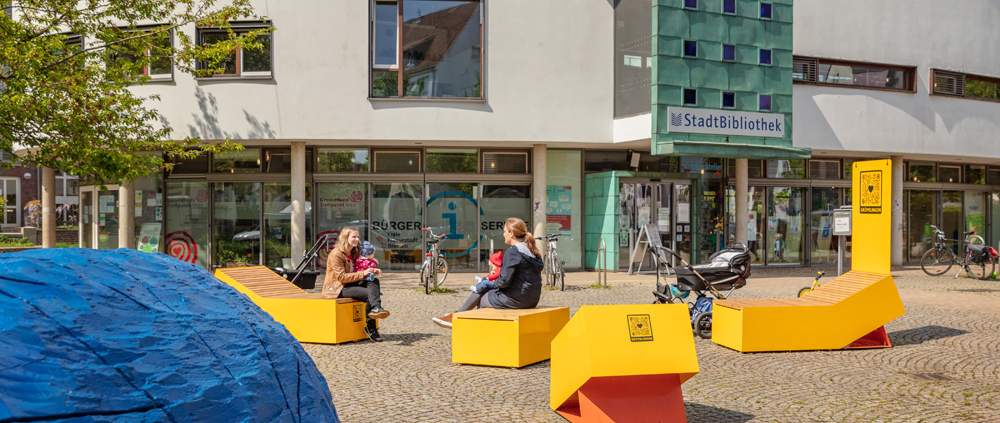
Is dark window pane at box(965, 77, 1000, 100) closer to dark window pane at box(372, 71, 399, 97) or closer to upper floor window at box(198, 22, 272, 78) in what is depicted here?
dark window pane at box(372, 71, 399, 97)

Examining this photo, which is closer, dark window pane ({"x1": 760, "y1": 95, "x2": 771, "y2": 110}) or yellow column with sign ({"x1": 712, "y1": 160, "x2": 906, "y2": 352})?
yellow column with sign ({"x1": 712, "y1": 160, "x2": 906, "y2": 352})

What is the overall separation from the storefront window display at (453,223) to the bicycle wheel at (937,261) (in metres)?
10.3

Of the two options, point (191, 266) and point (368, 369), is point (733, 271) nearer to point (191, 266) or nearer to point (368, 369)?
point (368, 369)

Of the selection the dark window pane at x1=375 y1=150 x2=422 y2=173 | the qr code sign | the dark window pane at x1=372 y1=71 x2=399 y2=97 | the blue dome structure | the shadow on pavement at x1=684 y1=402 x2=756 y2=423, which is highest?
the dark window pane at x1=372 y1=71 x2=399 y2=97

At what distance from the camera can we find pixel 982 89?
1902 centimetres

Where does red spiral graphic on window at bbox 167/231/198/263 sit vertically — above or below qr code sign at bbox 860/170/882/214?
below

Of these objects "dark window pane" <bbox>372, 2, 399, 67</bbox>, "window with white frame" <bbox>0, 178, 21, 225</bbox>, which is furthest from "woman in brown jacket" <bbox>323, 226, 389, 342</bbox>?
"window with white frame" <bbox>0, 178, 21, 225</bbox>

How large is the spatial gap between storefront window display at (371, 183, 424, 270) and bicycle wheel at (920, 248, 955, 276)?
1155cm

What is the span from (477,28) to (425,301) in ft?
22.7

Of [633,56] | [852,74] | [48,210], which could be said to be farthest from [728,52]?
[48,210]

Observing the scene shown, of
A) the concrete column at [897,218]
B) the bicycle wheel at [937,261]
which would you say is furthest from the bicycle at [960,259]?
the concrete column at [897,218]

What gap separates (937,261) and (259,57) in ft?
52.7

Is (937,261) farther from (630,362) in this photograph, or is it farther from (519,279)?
(630,362)

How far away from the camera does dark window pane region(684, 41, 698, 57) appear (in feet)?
48.3
